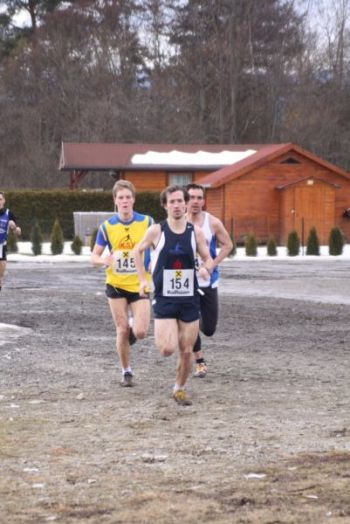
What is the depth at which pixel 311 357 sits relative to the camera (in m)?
12.3

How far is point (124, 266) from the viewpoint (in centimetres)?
1052

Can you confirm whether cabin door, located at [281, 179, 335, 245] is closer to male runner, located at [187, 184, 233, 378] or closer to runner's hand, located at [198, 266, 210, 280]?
male runner, located at [187, 184, 233, 378]

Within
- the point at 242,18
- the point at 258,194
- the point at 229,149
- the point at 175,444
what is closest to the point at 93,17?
the point at 242,18

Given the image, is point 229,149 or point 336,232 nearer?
point 336,232

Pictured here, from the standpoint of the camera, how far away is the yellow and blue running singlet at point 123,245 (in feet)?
34.5

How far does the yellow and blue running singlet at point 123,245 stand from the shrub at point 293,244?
31890 mm

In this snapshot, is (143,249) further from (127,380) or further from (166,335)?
(127,380)

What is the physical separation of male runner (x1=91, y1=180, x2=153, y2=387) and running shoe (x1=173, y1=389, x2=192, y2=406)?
1.12 meters

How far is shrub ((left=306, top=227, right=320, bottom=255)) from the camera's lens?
140 ft

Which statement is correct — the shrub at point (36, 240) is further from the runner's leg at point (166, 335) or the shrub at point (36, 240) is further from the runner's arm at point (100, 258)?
the runner's leg at point (166, 335)

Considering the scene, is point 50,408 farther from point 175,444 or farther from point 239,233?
point 239,233

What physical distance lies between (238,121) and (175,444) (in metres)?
68.0

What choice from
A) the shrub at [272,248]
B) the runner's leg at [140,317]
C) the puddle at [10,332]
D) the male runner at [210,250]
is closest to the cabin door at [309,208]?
the shrub at [272,248]

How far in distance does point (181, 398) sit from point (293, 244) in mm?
33471
